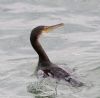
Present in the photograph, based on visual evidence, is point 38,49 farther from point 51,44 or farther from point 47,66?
point 51,44

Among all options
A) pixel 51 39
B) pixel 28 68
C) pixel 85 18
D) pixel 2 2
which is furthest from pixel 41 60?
pixel 2 2

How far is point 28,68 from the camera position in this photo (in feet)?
36.6

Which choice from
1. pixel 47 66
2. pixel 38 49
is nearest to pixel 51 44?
pixel 38 49

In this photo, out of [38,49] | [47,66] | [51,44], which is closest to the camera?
[47,66]

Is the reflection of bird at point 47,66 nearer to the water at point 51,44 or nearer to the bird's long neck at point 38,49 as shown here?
the bird's long neck at point 38,49

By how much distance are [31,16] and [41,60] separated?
360cm

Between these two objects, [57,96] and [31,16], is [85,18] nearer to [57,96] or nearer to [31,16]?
[31,16]

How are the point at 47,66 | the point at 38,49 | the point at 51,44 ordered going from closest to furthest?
the point at 47,66 → the point at 38,49 → the point at 51,44

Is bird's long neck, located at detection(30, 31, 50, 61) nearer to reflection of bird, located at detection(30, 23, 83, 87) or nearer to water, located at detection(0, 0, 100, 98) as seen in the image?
reflection of bird, located at detection(30, 23, 83, 87)

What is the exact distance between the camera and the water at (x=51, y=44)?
32.2ft

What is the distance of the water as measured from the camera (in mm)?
9812

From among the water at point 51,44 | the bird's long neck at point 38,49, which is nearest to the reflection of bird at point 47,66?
the bird's long neck at point 38,49

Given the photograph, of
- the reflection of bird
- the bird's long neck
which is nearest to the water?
the reflection of bird

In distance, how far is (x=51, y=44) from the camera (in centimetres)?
1266
